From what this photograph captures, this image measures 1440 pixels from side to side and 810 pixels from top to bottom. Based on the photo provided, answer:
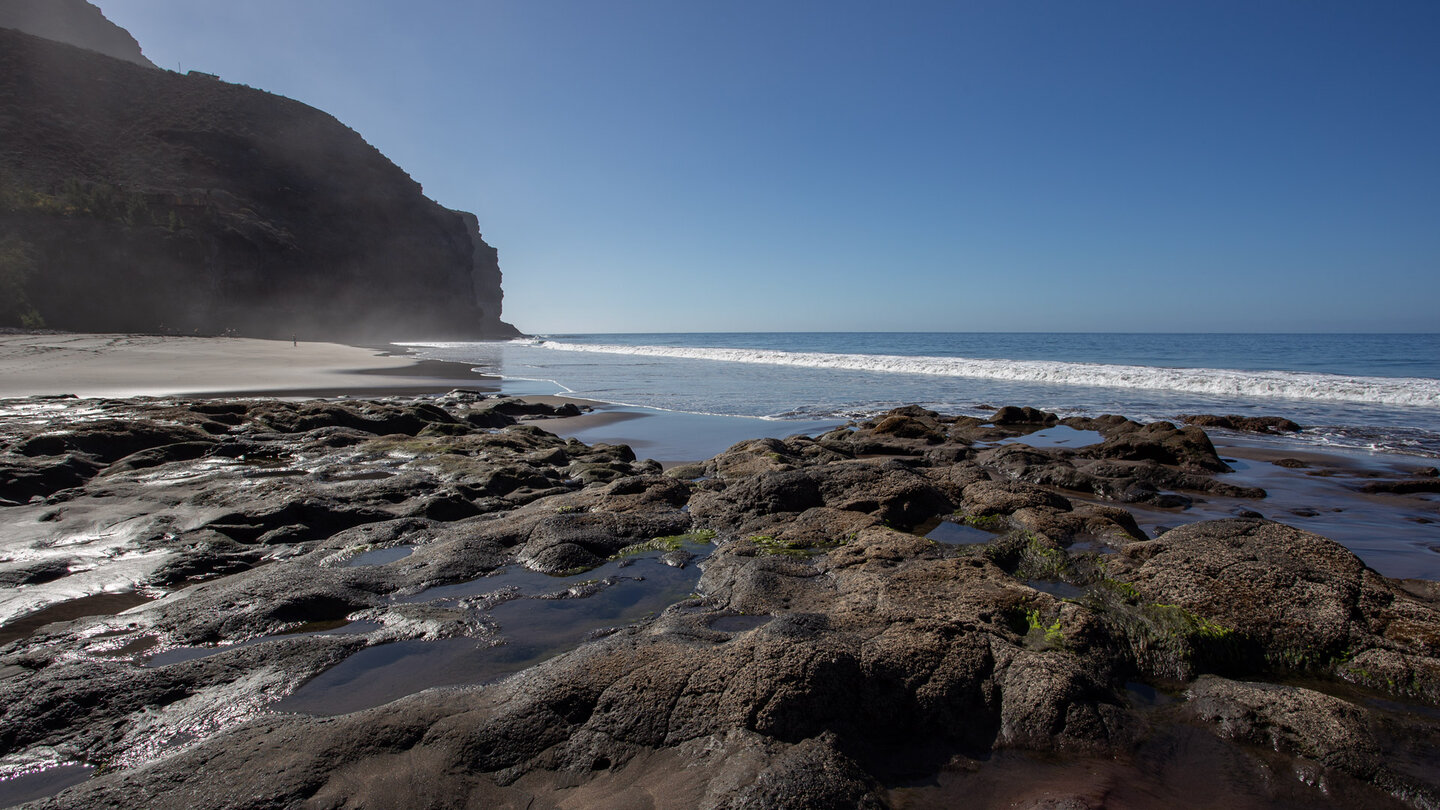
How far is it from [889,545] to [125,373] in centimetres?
2179

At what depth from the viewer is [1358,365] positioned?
3067 centimetres

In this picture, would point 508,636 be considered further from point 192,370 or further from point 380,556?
point 192,370

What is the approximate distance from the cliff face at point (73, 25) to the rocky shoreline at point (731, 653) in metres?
110

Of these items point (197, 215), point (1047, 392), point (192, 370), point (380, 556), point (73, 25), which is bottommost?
point (380, 556)

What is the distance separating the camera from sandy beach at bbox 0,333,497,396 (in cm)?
1545

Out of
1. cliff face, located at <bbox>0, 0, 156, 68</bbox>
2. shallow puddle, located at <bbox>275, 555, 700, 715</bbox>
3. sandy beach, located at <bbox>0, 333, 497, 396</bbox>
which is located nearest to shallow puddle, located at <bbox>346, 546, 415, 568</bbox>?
shallow puddle, located at <bbox>275, 555, 700, 715</bbox>

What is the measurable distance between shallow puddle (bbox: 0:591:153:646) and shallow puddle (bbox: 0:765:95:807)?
1.62 metres

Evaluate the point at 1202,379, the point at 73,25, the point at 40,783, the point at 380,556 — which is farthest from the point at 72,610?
the point at 73,25

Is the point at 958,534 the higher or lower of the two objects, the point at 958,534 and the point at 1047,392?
the lower

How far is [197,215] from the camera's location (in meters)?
42.6

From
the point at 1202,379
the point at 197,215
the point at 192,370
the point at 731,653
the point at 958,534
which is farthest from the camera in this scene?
the point at 197,215

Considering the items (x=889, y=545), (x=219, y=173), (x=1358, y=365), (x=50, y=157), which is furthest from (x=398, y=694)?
(x=219, y=173)

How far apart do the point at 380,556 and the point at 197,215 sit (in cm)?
5142

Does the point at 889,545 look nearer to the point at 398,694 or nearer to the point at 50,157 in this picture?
the point at 398,694
